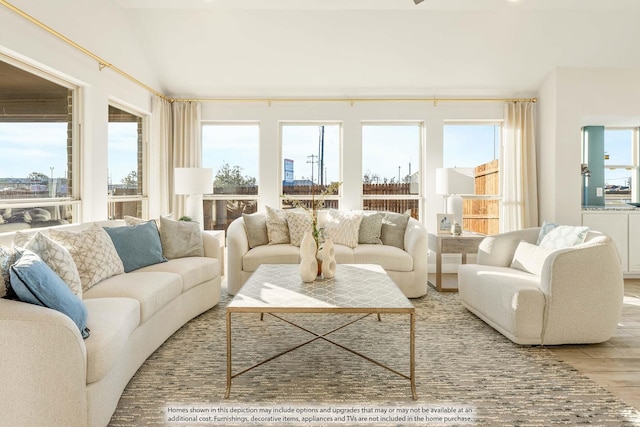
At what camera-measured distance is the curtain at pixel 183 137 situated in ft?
17.6

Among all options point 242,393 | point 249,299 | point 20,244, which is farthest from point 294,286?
point 20,244

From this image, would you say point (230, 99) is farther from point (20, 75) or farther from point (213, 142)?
point (20, 75)

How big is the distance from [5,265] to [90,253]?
900 mm

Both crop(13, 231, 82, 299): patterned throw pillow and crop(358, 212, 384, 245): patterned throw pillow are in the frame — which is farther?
crop(358, 212, 384, 245): patterned throw pillow

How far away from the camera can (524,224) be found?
5238 millimetres

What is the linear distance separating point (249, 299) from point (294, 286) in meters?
0.43

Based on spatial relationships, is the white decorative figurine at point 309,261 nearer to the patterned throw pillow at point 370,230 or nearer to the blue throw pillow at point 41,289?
the blue throw pillow at point 41,289

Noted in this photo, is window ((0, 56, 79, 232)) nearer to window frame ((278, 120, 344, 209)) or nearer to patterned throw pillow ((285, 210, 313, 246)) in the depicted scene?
patterned throw pillow ((285, 210, 313, 246))

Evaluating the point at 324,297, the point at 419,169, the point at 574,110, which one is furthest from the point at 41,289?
the point at 574,110

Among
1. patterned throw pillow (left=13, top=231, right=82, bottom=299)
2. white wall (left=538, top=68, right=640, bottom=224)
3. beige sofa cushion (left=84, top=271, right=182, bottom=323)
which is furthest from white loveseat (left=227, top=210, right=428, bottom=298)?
white wall (left=538, top=68, right=640, bottom=224)

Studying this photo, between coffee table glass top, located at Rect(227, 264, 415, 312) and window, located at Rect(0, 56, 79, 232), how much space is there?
1.97m

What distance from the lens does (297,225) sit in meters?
4.48

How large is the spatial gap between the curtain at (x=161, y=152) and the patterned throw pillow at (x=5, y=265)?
334 centimetres

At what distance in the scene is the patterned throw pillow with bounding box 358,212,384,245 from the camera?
15.0 ft
